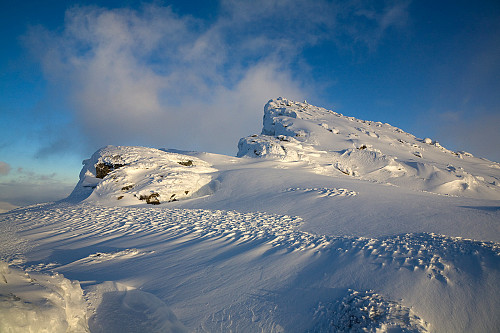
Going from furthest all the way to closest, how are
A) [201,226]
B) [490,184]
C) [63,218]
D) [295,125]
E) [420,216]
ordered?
[295,125]
[490,184]
[63,218]
[201,226]
[420,216]

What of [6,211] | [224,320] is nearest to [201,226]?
[224,320]

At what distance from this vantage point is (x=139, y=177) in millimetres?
12539

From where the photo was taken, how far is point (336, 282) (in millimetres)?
3131

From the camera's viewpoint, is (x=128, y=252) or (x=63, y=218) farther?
(x=63, y=218)

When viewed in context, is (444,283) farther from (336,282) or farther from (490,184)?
(490,184)

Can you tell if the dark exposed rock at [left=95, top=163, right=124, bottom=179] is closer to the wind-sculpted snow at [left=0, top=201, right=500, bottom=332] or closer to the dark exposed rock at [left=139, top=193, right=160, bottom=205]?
the dark exposed rock at [left=139, top=193, right=160, bottom=205]

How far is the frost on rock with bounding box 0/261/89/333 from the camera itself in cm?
182

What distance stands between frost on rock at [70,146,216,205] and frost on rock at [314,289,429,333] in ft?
33.7

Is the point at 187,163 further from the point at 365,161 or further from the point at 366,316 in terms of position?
the point at 365,161

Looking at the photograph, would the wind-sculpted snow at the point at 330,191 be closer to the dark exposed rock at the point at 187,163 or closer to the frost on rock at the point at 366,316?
the frost on rock at the point at 366,316

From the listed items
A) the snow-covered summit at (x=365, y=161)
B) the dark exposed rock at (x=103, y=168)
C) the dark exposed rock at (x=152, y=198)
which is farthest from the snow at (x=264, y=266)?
the snow-covered summit at (x=365, y=161)

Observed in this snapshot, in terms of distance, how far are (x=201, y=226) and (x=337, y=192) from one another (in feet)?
18.8

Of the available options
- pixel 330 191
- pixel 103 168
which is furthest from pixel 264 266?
pixel 103 168

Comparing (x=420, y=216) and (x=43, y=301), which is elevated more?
(x=420, y=216)
